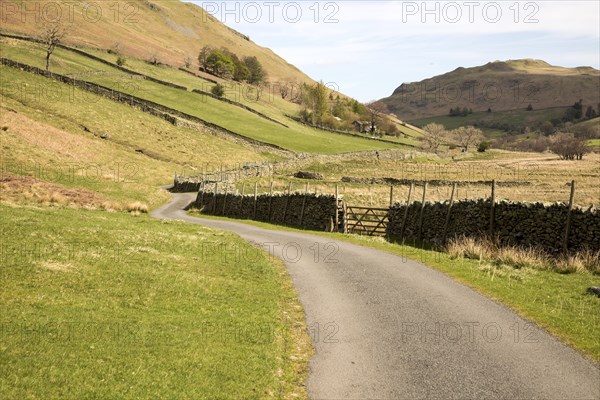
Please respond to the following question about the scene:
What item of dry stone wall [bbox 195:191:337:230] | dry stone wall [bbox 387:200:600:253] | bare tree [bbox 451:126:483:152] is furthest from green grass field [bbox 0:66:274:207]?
bare tree [bbox 451:126:483:152]

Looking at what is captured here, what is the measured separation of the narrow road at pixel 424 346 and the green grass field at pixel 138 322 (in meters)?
0.95

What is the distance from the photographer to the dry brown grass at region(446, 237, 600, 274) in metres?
19.1

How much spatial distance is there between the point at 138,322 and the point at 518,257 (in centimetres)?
1629

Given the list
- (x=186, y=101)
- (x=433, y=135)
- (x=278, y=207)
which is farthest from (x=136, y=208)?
(x=433, y=135)

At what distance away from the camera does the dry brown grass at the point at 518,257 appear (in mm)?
19141

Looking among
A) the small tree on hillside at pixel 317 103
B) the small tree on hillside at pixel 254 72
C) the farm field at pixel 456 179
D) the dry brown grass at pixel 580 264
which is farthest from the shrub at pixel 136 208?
the small tree on hillside at pixel 254 72

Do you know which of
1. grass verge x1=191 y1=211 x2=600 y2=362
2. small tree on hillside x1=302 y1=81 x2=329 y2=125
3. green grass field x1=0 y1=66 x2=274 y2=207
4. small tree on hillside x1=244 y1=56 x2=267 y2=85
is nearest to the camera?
grass verge x1=191 y1=211 x2=600 y2=362

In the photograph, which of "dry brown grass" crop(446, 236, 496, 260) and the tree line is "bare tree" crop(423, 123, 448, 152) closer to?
the tree line

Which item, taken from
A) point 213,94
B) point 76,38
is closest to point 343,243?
point 213,94

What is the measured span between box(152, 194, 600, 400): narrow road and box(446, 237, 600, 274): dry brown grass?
3678 mm

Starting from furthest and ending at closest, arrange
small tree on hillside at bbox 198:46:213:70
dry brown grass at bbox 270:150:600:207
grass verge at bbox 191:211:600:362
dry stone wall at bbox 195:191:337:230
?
small tree on hillside at bbox 198:46:213:70 → dry brown grass at bbox 270:150:600:207 → dry stone wall at bbox 195:191:337:230 → grass verge at bbox 191:211:600:362

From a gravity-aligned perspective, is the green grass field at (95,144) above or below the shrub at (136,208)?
above

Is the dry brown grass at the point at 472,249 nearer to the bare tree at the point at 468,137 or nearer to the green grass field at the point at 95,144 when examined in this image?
the green grass field at the point at 95,144

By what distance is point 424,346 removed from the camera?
1192cm
